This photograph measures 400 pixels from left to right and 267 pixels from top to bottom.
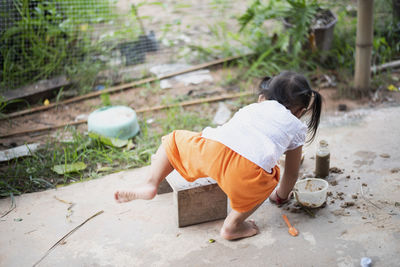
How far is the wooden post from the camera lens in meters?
3.54

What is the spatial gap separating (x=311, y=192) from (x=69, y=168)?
182cm

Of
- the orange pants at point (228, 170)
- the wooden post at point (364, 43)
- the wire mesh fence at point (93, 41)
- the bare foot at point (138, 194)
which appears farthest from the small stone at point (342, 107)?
the bare foot at point (138, 194)

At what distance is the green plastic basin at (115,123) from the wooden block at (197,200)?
1.08 meters

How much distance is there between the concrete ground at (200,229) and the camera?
7.19ft

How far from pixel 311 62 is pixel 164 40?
1939 millimetres

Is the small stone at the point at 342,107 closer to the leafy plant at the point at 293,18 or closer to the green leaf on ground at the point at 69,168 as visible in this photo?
the leafy plant at the point at 293,18

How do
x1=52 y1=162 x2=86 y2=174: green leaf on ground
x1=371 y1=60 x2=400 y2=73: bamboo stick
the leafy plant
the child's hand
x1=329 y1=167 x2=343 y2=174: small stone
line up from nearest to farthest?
the child's hand → x1=329 y1=167 x2=343 y2=174: small stone → x1=52 y1=162 x2=86 y2=174: green leaf on ground → the leafy plant → x1=371 y1=60 x2=400 y2=73: bamboo stick

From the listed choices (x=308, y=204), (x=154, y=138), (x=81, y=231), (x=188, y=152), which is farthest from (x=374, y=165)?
(x=81, y=231)

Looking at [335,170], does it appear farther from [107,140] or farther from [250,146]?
[107,140]

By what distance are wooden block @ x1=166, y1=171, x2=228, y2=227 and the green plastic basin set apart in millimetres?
1075

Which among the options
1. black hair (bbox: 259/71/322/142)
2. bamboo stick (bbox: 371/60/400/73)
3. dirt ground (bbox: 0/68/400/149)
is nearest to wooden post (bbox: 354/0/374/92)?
dirt ground (bbox: 0/68/400/149)

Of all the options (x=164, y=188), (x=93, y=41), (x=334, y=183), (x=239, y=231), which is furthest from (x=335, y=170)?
(x=93, y=41)

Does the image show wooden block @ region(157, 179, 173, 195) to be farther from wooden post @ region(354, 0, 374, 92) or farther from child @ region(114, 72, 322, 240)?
wooden post @ region(354, 0, 374, 92)

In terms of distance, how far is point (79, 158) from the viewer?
10.8 ft
